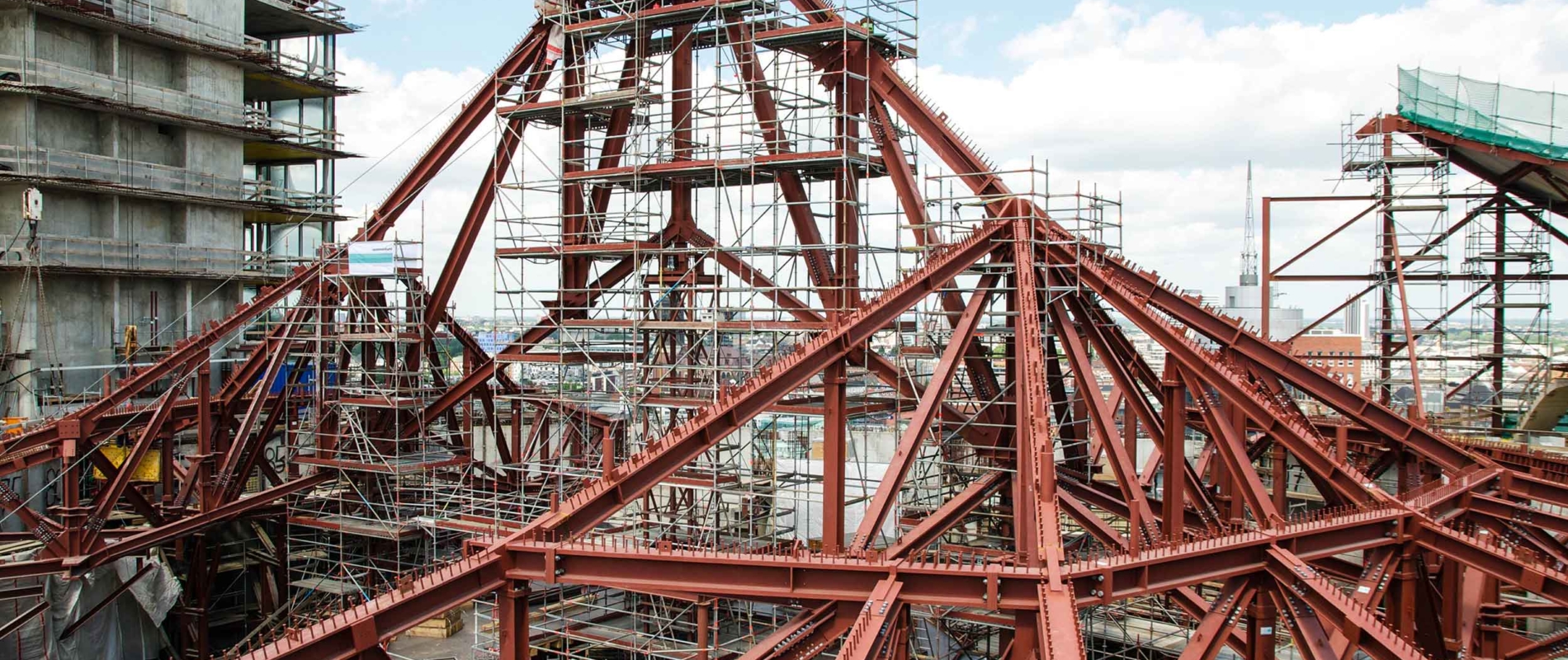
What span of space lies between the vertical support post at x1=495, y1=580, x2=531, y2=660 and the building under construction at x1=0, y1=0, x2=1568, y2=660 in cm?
5

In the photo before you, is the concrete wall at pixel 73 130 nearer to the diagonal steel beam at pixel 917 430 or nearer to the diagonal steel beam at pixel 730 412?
the diagonal steel beam at pixel 730 412

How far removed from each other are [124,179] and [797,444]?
19.1 metres

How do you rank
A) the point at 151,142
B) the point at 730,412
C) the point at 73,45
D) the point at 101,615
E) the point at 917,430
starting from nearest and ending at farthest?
the point at 730,412 < the point at 917,430 < the point at 101,615 < the point at 73,45 < the point at 151,142

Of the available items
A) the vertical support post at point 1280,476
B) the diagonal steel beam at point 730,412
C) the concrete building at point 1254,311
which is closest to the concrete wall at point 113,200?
the diagonal steel beam at point 730,412

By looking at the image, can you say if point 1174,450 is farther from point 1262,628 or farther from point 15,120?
point 15,120

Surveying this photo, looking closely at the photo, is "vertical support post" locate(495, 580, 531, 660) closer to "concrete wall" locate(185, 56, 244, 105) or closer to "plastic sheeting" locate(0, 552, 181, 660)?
"plastic sheeting" locate(0, 552, 181, 660)

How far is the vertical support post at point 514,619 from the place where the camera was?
1488 cm

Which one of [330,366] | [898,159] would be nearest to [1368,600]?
[898,159]

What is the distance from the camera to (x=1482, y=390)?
31.3 m

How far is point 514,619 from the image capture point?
49.3 feet

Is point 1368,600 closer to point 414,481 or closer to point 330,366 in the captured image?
point 414,481

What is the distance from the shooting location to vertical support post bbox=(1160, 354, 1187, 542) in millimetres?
18141

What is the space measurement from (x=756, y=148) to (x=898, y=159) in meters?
2.67

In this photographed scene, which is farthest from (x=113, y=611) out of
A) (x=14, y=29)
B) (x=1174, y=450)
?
(x=1174, y=450)
